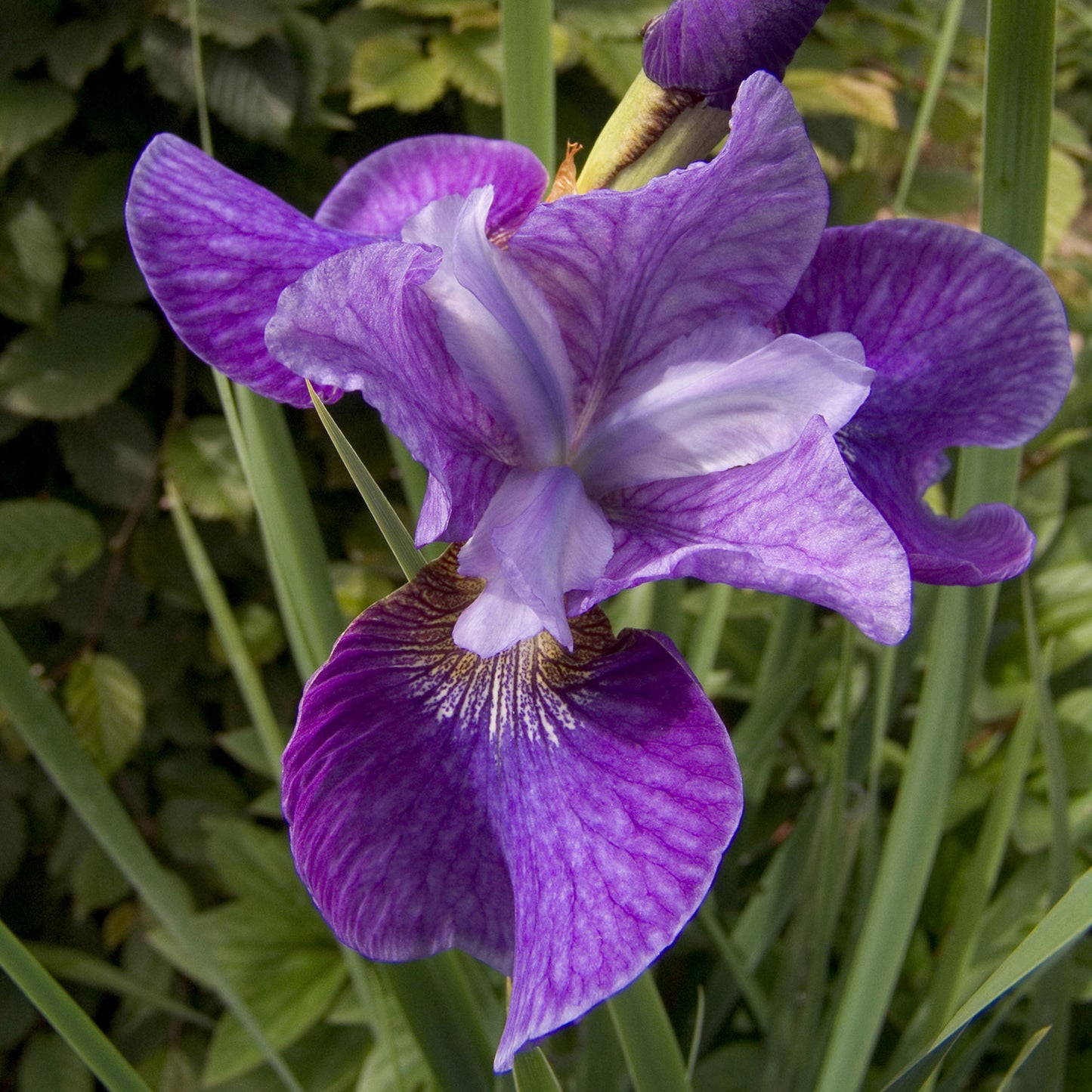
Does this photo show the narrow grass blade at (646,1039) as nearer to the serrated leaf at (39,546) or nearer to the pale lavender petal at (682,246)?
the pale lavender petal at (682,246)

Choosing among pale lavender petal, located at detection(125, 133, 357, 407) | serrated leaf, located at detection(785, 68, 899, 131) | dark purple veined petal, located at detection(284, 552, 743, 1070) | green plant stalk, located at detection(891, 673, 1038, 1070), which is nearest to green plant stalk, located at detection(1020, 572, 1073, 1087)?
green plant stalk, located at detection(891, 673, 1038, 1070)

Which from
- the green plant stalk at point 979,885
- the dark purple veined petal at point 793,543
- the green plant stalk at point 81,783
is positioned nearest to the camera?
the dark purple veined petal at point 793,543

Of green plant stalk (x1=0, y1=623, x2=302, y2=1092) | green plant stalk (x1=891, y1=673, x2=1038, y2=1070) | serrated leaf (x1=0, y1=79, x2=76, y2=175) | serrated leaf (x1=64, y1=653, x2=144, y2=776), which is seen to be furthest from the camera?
serrated leaf (x1=64, y1=653, x2=144, y2=776)

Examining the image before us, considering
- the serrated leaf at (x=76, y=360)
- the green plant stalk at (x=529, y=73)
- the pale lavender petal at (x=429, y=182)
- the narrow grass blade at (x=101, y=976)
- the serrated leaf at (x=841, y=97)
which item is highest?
the green plant stalk at (x=529, y=73)

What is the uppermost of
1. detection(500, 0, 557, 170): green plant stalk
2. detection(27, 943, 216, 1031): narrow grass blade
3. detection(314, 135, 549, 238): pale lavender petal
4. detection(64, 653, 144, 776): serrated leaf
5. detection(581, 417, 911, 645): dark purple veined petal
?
detection(500, 0, 557, 170): green plant stalk

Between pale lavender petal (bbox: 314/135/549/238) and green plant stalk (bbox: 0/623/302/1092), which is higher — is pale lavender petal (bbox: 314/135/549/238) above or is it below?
above

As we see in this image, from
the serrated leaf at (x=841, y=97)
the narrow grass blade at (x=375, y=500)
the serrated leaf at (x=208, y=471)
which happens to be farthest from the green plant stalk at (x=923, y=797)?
the serrated leaf at (x=208, y=471)

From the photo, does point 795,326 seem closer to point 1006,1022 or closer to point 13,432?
point 1006,1022

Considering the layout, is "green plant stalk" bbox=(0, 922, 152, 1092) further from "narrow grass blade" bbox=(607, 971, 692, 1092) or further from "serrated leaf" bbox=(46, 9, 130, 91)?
"serrated leaf" bbox=(46, 9, 130, 91)
